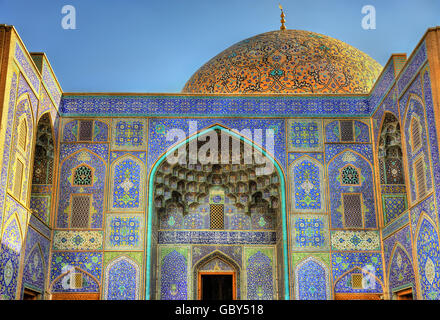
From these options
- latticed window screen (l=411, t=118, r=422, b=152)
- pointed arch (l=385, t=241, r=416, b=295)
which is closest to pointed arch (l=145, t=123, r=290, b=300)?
pointed arch (l=385, t=241, r=416, b=295)

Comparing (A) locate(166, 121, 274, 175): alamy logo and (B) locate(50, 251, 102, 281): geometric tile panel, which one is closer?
(B) locate(50, 251, 102, 281): geometric tile panel

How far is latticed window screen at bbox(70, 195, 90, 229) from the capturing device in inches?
413

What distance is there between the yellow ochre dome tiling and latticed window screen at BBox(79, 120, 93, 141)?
282cm

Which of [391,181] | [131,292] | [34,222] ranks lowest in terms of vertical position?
[131,292]

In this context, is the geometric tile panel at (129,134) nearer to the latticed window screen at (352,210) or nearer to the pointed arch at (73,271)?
the pointed arch at (73,271)

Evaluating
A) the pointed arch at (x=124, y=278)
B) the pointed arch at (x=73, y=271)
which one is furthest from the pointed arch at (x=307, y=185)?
the pointed arch at (x=73, y=271)

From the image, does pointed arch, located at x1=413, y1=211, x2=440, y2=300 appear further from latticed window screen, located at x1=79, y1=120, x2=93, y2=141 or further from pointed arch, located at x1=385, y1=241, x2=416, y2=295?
latticed window screen, located at x1=79, y1=120, x2=93, y2=141

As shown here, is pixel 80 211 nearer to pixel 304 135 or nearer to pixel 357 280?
pixel 304 135

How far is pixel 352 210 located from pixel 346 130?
5.11 feet
